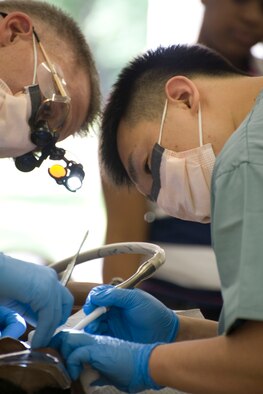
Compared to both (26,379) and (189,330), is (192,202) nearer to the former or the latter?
(189,330)

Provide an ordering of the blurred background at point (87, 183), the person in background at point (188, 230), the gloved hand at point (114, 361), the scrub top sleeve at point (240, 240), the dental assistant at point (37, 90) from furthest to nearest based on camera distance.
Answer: the blurred background at point (87, 183) < the person in background at point (188, 230) < the dental assistant at point (37, 90) < the gloved hand at point (114, 361) < the scrub top sleeve at point (240, 240)

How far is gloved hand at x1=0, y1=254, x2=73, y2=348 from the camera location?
1.52 metres

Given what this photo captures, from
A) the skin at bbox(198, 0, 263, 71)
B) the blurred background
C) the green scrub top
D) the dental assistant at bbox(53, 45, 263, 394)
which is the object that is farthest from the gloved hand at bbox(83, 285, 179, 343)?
the blurred background

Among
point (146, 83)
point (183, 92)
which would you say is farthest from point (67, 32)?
point (183, 92)

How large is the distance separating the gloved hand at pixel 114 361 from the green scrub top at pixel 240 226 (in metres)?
0.17

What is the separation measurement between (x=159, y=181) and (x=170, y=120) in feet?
0.46

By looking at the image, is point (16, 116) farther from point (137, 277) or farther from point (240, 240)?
point (240, 240)

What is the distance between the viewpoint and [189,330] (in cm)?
182

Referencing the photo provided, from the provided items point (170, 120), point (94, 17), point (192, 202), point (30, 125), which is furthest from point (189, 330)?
point (94, 17)

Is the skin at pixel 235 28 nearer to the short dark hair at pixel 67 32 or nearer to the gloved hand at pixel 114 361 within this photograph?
the short dark hair at pixel 67 32

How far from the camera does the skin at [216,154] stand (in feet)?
4.33

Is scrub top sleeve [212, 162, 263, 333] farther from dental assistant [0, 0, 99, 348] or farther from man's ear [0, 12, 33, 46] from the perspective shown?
man's ear [0, 12, 33, 46]

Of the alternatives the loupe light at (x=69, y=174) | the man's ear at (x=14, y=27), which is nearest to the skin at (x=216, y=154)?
the loupe light at (x=69, y=174)

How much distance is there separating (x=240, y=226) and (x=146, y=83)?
63cm
